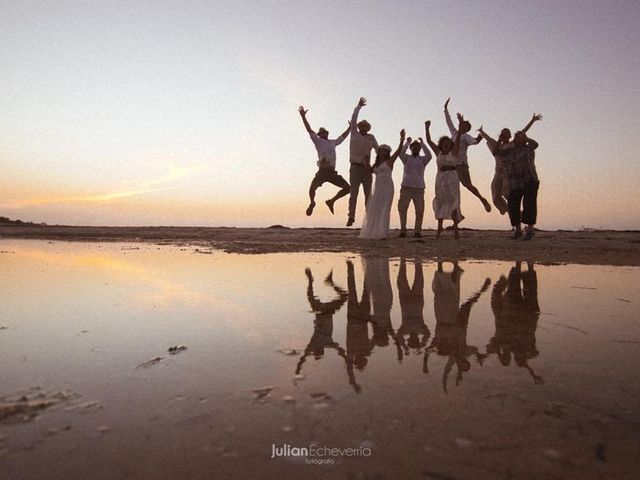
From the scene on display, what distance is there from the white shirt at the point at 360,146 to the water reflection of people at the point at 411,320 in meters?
6.59

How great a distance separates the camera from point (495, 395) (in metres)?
1.58

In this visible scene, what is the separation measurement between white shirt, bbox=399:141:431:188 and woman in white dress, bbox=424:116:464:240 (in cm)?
48

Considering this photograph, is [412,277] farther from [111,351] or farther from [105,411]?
[105,411]

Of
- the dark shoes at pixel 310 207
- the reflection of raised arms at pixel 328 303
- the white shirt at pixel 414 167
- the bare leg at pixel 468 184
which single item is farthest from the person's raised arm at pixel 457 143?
the reflection of raised arms at pixel 328 303

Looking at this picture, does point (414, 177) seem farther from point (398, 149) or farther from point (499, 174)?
point (499, 174)

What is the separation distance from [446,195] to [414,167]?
3.56 ft

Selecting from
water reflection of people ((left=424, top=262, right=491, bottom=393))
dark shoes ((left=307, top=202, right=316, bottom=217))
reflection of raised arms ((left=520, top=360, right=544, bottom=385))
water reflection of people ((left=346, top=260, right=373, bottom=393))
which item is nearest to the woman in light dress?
dark shoes ((left=307, top=202, right=316, bottom=217))

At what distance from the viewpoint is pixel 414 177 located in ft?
36.7

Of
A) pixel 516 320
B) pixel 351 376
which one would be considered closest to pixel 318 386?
pixel 351 376

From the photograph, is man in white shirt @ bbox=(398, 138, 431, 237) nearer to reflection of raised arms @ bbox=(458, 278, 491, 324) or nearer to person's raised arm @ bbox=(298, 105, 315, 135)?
person's raised arm @ bbox=(298, 105, 315, 135)

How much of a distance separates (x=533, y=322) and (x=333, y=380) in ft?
5.18

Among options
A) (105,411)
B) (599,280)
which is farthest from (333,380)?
(599,280)

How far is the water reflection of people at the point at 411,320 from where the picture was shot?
2.24m

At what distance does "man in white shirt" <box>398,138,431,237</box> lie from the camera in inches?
434
